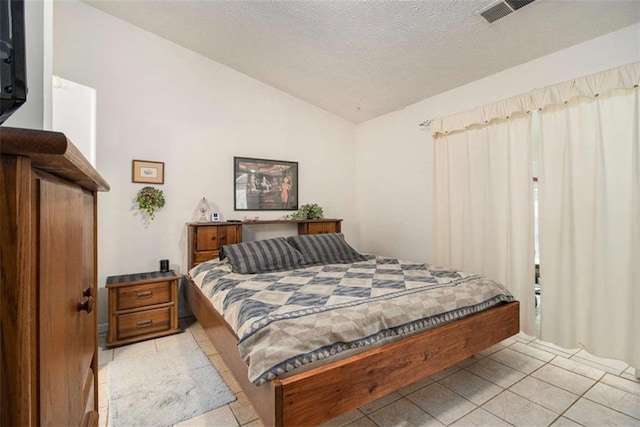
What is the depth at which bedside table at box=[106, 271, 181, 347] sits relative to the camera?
2660 mm

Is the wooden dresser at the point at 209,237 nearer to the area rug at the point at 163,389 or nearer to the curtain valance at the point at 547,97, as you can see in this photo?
the area rug at the point at 163,389

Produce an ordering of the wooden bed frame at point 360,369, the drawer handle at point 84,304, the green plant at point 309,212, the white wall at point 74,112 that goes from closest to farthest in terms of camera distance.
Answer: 1. the drawer handle at point 84,304
2. the wooden bed frame at point 360,369
3. the white wall at point 74,112
4. the green plant at point 309,212

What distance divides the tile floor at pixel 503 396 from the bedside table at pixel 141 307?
176 mm

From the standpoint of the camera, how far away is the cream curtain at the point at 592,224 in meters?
2.23

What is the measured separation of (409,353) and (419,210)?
8.18 ft

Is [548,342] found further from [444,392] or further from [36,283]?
[36,283]

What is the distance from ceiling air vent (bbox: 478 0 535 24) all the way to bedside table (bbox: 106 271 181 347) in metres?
3.55

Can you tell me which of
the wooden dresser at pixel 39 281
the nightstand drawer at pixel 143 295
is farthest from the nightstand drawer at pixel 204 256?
the wooden dresser at pixel 39 281

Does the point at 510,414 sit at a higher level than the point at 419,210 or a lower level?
lower

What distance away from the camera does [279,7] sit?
8.46 feet

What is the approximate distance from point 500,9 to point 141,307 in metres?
3.93

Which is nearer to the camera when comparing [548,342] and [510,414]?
[510,414]

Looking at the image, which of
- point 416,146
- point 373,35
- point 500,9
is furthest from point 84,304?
point 416,146

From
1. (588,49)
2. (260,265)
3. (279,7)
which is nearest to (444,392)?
(260,265)
